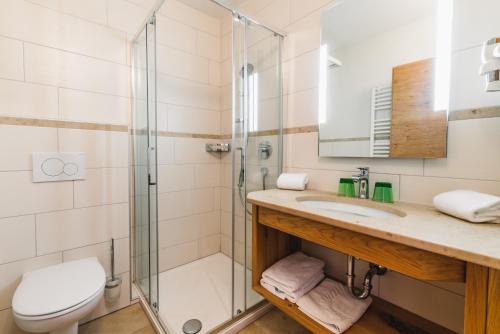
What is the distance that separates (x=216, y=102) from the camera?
218cm

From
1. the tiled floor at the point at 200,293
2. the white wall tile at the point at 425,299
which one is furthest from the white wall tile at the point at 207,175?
the white wall tile at the point at 425,299

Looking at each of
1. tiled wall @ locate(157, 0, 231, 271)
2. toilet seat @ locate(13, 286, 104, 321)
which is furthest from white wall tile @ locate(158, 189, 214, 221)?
toilet seat @ locate(13, 286, 104, 321)

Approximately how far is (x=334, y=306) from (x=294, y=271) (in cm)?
25

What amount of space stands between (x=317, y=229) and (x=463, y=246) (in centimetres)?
46

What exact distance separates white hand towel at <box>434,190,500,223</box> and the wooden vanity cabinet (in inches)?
8.4

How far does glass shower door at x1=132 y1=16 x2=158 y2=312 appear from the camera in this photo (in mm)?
1480

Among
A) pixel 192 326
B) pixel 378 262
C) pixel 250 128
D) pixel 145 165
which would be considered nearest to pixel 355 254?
pixel 378 262

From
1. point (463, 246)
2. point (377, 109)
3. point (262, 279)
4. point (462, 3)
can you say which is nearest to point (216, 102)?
point (377, 109)

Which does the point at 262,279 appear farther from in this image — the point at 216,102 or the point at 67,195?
the point at 216,102

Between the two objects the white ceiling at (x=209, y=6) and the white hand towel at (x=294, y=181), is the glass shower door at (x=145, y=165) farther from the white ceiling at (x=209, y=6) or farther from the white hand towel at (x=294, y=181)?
the white hand towel at (x=294, y=181)

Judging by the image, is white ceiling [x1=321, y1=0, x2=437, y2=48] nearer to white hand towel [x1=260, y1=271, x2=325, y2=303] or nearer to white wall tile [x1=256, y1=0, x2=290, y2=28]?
white wall tile [x1=256, y1=0, x2=290, y2=28]

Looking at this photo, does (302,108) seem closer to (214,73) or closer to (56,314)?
(214,73)

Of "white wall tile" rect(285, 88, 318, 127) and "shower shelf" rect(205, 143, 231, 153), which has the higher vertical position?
"white wall tile" rect(285, 88, 318, 127)

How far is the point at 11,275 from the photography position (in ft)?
4.16
